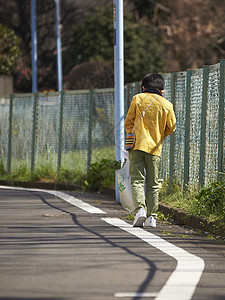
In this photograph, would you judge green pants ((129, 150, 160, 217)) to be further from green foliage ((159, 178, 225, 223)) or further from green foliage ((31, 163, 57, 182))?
green foliage ((31, 163, 57, 182))

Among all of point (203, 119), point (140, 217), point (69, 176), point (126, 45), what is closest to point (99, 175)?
point (69, 176)

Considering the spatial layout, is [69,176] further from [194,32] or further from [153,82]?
[194,32]

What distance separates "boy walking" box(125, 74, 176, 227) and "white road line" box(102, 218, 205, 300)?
0.57 meters

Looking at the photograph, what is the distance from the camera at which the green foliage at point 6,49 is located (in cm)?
3054

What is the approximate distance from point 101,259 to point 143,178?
9.42 feet

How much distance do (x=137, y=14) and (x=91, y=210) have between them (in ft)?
99.5

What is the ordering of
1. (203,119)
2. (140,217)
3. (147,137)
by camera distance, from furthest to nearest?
(203,119), (147,137), (140,217)

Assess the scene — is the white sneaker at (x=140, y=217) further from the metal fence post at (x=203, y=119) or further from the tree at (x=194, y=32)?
the tree at (x=194, y=32)

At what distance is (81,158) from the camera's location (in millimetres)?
17500

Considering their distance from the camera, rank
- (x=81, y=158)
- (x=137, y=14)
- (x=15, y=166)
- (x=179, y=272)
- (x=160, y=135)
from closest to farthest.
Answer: (x=179, y=272), (x=160, y=135), (x=81, y=158), (x=15, y=166), (x=137, y=14)

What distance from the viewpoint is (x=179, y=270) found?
6.95m

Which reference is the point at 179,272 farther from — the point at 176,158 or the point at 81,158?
the point at 81,158

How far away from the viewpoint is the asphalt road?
614 centimetres

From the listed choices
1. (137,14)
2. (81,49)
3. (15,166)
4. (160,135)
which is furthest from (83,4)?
(160,135)
